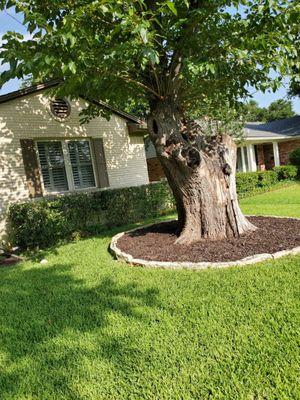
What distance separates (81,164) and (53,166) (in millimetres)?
1051

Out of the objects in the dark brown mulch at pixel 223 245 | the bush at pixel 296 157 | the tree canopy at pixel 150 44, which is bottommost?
the dark brown mulch at pixel 223 245

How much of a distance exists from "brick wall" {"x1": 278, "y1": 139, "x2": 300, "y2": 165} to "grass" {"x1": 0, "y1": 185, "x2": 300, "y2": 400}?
19.8 m

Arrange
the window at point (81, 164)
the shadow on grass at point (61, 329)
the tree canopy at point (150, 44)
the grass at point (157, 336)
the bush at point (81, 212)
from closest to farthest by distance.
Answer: the grass at point (157, 336)
the shadow on grass at point (61, 329)
the tree canopy at point (150, 44)
the bush at point (81, 212)
the window at point (81, 164)

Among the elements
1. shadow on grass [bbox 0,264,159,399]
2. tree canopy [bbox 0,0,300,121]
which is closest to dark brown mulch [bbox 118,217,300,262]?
shadow on grass [bbox 0,264,159,399]

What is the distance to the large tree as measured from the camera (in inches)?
164

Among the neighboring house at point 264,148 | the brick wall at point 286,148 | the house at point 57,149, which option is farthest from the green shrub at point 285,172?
the house at point 57,149

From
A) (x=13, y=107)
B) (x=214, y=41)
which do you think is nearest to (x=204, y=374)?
(x=214, y=41)

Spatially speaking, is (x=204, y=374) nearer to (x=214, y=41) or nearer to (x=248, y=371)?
(x=248, y=371)

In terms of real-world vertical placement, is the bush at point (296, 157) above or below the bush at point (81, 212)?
above

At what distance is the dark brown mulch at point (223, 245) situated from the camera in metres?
4.80

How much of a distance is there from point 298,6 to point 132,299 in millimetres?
4858

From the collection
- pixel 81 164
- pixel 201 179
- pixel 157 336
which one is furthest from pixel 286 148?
pixel 157 336

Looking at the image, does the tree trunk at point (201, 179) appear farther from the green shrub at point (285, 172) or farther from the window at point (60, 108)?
the green shrub at point (285, 172)

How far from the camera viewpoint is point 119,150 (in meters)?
11.2
